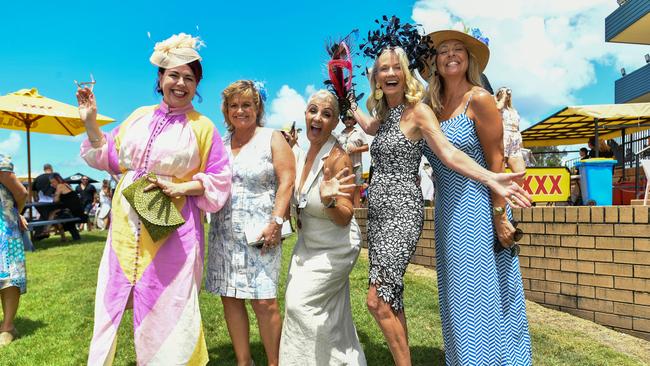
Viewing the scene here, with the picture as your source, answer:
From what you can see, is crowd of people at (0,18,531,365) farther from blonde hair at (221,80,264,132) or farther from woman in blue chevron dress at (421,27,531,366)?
blonde hair at (221,80,264,132)

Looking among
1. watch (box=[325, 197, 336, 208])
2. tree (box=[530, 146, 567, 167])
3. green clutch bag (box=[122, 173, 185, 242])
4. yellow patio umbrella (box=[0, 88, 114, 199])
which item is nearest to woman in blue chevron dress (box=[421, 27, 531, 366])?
watch (box=[325, 197, 336, 208])

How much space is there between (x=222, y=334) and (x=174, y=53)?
290 cm

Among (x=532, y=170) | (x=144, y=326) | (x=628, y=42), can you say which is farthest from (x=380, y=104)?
(x=628, y=42)

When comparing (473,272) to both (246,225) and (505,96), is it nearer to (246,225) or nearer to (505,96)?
(246,225)

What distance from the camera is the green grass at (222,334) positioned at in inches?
162

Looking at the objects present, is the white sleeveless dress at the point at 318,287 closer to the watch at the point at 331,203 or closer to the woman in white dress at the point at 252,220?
the watch at the point at 331,203

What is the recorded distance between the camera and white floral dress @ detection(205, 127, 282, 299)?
10.7 ft

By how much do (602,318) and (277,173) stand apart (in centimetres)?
403

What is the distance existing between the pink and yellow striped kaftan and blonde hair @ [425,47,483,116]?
1.39 m

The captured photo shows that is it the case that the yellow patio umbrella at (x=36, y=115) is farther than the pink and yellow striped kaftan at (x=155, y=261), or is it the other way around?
the yellow patio umbrella at (x=36, y=115)

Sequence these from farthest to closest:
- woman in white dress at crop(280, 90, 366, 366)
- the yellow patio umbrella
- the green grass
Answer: the yellow patio umbrella
the green grass
woman in white dress at crop(280, 90, 366, 366)

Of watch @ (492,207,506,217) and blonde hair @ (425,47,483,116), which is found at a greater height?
blonde hair @ (425,47,483,116)

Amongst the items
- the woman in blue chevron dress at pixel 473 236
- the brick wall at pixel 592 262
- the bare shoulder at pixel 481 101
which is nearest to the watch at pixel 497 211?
the woman in blue chevron dress at pixel 473 236

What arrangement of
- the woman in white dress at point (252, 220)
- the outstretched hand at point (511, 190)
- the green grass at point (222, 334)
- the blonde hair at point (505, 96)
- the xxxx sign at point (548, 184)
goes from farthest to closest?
the xxxx sign at point (548, 184), the blonde hair at point (505, 96), the green grass at point (222, 334), the woman in white dress at point (252, 220), the outstretched hand at point (511, 190)
